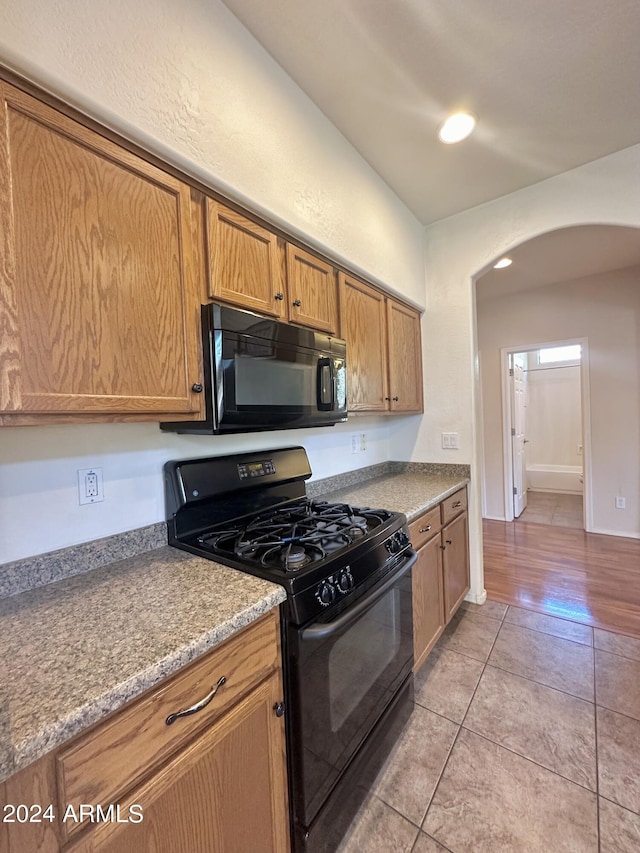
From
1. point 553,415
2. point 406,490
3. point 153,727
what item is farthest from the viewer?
point 553,415

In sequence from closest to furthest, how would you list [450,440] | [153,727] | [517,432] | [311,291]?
1. [153,727]
2. [311,291]
3. [450,440]
4. [517,432]

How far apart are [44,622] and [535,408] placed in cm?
741

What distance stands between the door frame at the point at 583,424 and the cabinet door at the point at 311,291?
334cm

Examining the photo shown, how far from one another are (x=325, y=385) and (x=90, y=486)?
0.97m

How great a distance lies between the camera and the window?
19.9 ft

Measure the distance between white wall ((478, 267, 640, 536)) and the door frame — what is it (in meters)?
0.04

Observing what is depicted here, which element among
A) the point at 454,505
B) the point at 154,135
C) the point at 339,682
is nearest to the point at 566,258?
the point at 454,505

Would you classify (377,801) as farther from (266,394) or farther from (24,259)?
(24,259)

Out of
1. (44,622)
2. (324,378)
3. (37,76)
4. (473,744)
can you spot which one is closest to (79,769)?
(44,622)

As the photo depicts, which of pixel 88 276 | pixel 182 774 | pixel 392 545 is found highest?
pixel 88 276

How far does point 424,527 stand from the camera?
186cm

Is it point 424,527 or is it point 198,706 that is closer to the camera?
point 198,706

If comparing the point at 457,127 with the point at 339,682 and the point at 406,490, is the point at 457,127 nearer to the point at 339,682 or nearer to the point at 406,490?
the point at 406,490

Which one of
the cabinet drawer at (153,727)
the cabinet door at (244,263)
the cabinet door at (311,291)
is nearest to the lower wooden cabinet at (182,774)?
the cabinet drawer at (153,727)
